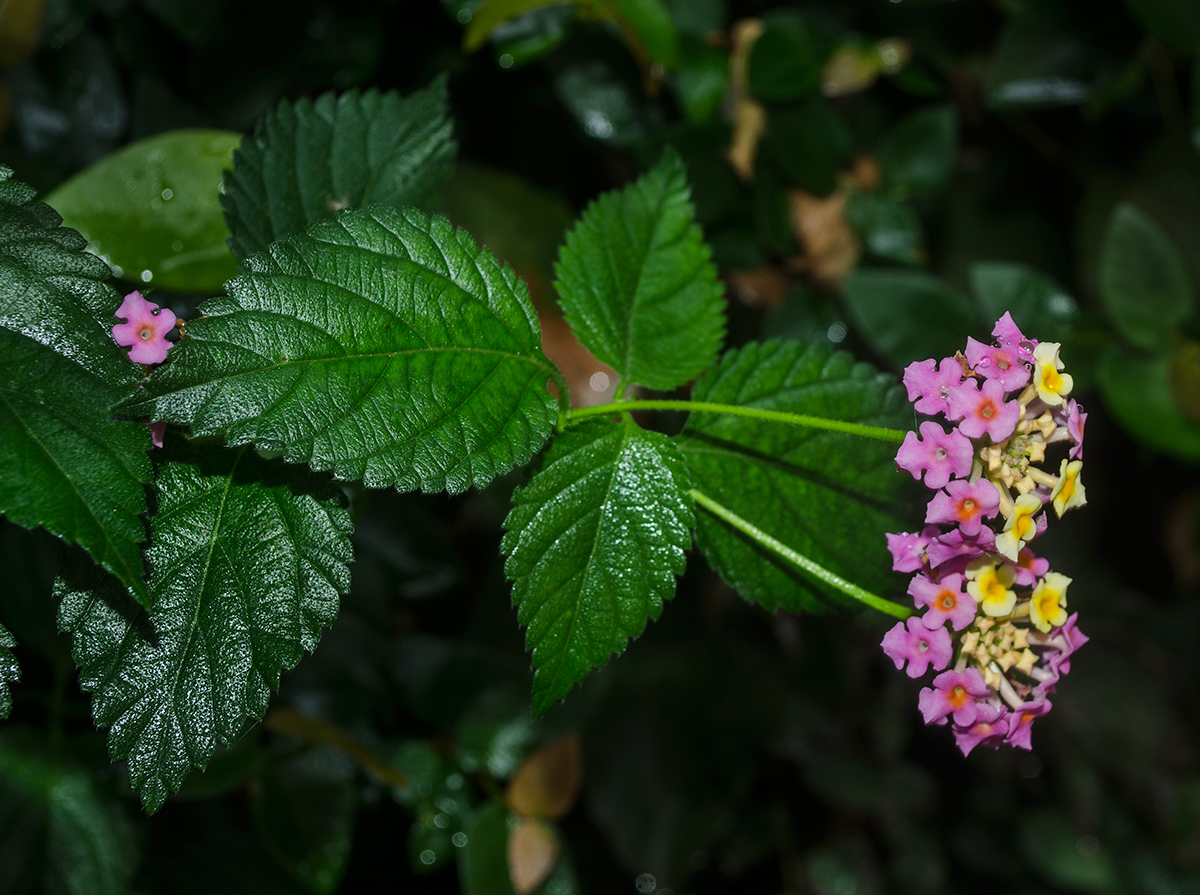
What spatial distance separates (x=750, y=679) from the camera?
1.48 meters

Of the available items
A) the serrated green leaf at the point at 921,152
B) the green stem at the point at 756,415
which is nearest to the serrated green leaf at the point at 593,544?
the green stem at the point at 756,415

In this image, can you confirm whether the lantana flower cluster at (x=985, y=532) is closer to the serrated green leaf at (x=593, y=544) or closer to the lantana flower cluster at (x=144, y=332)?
the serrated green leaf at (x=593, y=544)

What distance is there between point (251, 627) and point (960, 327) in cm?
108

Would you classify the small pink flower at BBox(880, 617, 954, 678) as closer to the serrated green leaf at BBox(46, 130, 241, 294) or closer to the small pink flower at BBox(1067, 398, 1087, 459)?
the small pink flower at BBox(1067, 398, 1087, 459)

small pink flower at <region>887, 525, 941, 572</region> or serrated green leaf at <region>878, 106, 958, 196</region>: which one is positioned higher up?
small pink flower at <region>887, 525, 941, 572</region>

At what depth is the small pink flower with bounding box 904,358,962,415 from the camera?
2.08 ft

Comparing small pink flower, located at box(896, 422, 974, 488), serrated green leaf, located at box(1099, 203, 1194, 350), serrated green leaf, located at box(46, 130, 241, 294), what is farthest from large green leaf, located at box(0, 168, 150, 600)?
serrated green leaf, located at box(1099, 203, 1194, 350)

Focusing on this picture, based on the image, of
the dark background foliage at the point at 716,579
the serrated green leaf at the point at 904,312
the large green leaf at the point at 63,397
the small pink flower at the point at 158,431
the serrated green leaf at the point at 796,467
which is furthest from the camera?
the serrated green leaf at the point at 904,312

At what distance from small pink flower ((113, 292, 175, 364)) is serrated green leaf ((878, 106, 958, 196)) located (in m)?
1.14

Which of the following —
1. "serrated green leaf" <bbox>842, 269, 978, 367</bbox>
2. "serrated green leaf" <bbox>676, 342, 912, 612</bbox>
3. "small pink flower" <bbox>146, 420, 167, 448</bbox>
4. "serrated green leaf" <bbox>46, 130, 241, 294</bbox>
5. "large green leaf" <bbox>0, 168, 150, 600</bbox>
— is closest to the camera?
"large green leaf" <bbox>0, 168, 150, 600</bbox>

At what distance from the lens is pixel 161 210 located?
0.89 meters

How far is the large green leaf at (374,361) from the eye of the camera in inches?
21.5

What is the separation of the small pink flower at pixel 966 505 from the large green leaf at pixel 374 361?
276 millimetres

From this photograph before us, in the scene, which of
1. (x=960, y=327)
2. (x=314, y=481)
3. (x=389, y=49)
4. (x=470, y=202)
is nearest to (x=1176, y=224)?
(x=960, y=327)
